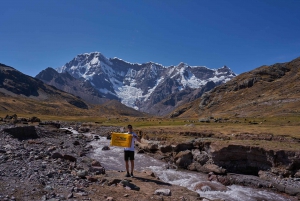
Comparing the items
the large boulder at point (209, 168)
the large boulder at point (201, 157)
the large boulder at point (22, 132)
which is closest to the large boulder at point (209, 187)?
the large boulder at point (209, 168)

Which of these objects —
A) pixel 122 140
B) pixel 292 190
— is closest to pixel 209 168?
pixel 292 190

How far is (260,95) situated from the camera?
143 m

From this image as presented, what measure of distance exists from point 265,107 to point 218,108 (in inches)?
1967

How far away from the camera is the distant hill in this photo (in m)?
110

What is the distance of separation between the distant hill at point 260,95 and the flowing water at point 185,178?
72793mm

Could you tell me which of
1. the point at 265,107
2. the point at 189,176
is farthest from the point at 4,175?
the point at 265,107

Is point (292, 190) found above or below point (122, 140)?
below

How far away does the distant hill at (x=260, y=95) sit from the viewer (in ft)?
361

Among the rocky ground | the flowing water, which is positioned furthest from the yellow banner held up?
the flowing water

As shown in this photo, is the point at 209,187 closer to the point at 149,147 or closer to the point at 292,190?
the point at 292,190

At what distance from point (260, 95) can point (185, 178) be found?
129466 mm

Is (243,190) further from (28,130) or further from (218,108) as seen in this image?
(218,108)

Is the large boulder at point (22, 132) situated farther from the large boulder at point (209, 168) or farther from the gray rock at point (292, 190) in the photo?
the gray rock at point (292, 190)

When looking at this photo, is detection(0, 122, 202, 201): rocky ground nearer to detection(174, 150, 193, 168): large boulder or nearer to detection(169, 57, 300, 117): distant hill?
detection(174, 150, 193, 168): large boulder
